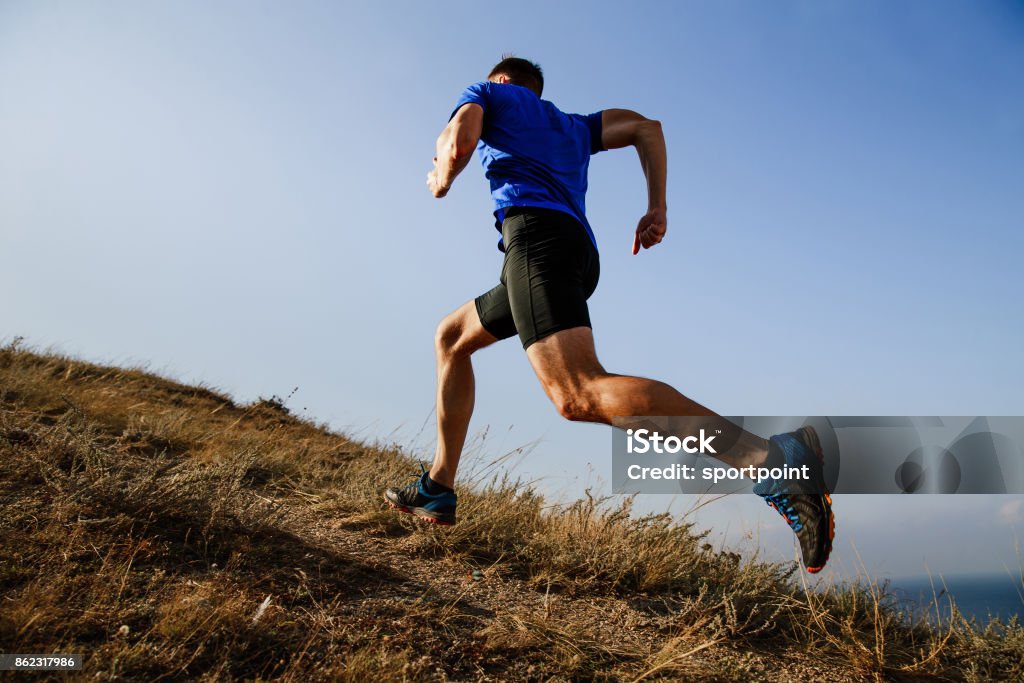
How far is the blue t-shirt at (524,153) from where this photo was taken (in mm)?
2449

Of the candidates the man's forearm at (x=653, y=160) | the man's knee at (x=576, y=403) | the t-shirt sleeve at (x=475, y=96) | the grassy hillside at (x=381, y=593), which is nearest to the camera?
the grassy hillside at (x=381, y=593)

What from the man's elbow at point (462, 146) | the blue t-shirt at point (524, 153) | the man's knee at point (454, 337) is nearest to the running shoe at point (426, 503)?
the man's knee at point (454, 337)

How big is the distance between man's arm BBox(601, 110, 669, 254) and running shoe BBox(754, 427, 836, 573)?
110 cm

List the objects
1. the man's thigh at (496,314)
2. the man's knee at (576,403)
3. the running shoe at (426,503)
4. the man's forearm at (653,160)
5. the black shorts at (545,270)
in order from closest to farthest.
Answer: the man's knee at (576,403) → the black shorts at (545,270) → the man's thigh at (496,314) → the man's forearm at (653,160) → the running shoe at (426,503)

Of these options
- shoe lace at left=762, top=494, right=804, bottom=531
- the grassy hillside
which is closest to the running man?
shoe lace at left=762, top=494, right=804, bottom=531

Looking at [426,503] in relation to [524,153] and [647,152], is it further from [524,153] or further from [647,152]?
[647,152]

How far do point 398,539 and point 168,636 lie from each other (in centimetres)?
143

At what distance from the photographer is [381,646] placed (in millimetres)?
1971

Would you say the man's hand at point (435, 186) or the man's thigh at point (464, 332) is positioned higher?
the man's hand at point (435, 186)

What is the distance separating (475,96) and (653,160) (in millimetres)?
865

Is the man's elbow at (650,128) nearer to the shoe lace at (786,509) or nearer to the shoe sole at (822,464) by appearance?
the shoe sole at (822,464)

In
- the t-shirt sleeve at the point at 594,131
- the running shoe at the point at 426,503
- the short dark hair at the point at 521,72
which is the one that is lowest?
the running shoe at the point at 426,503

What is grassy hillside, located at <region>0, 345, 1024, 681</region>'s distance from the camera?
1919 mm

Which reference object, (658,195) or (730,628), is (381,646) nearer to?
(730,628)
